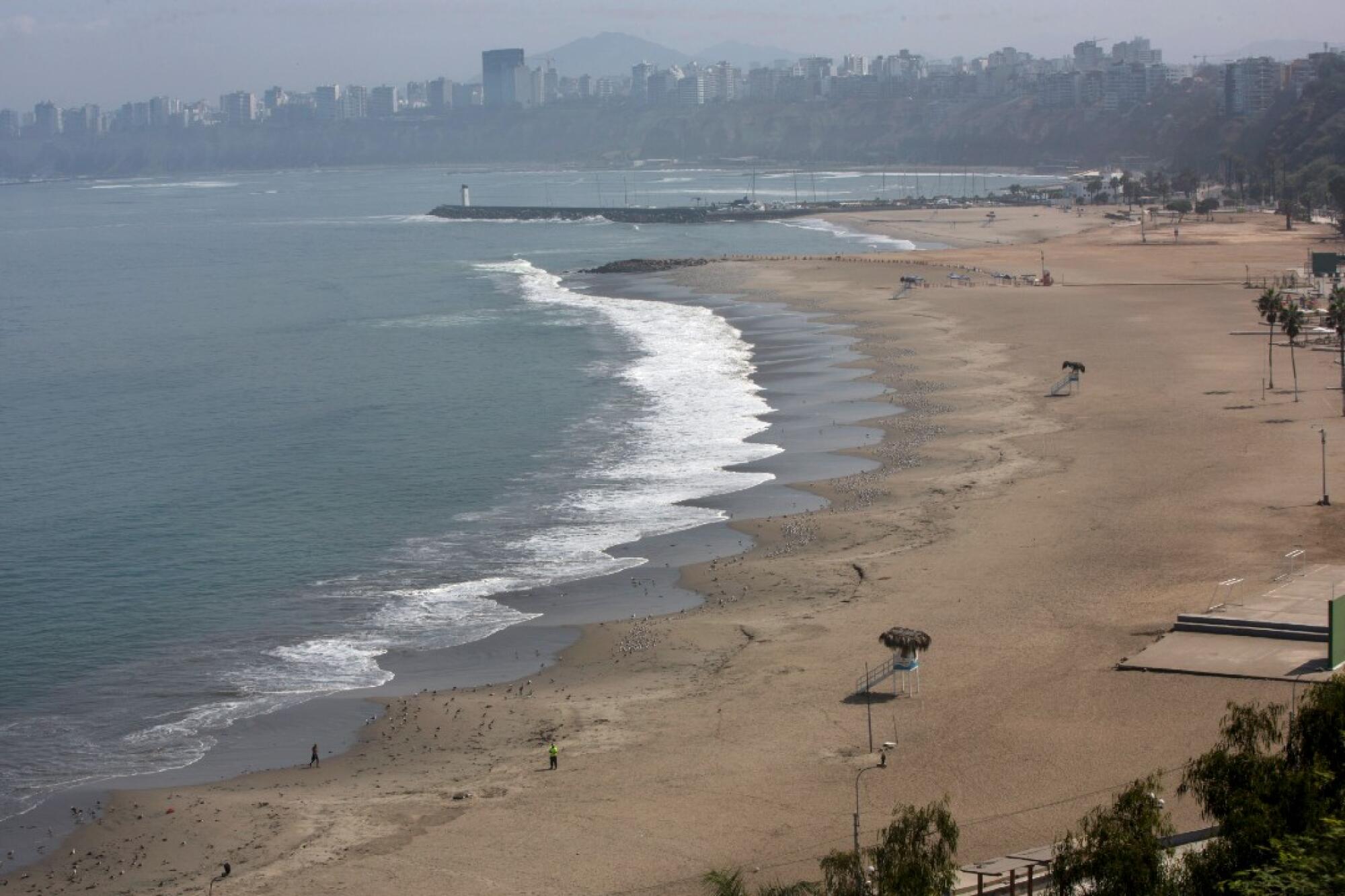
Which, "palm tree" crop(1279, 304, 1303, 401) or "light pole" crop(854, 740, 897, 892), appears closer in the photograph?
"light pole" crop(854, 740, 897, 892)

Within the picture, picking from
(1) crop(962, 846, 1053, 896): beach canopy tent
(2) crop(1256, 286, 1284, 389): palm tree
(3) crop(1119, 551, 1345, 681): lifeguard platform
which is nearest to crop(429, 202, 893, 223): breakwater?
(2) crop(1256, 286, 1284, 389): palm tree

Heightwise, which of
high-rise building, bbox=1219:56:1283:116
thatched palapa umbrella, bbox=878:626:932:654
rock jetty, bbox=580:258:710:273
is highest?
high-rise building, bbox=1219:56:1283:116

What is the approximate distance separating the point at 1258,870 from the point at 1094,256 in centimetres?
7241

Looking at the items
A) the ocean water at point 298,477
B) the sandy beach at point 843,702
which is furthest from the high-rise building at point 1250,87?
the sandy beach at point 843,702

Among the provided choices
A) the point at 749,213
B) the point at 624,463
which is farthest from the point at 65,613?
the point at 749,213

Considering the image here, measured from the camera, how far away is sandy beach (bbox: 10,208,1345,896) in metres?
17.3

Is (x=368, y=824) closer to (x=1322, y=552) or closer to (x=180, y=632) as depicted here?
(x=180, y=632)

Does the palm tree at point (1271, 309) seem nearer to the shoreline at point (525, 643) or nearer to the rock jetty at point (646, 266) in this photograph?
the shoreline at point (525, 643)

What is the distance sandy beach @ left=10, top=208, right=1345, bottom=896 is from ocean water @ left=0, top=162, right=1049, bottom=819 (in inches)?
101

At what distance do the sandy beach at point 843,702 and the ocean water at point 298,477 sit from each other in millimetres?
2564

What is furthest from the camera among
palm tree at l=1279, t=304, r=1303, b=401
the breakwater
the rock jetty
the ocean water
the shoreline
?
the breakwater

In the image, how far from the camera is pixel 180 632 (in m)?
25.8

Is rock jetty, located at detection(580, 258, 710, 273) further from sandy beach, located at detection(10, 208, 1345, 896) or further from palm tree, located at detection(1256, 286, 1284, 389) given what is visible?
sandy beach, located at detection(10, 208, 1345, 896)

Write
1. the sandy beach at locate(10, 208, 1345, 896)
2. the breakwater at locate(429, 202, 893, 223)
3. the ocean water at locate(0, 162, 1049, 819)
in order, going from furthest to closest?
the breakwater at locate(429, 202, 893, 223) → the ocean water at locate(0, 162, 1049, 819) → the sandy beach at locate(10, 208, 1345, 896)
